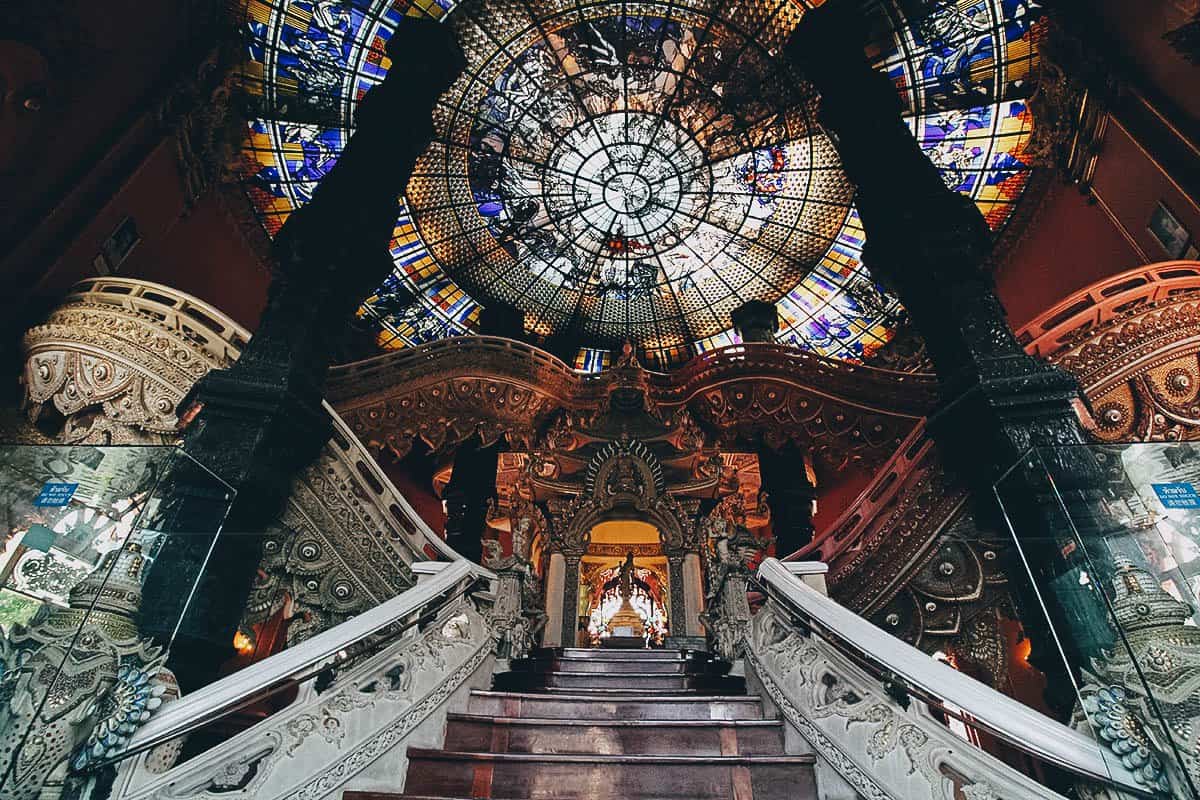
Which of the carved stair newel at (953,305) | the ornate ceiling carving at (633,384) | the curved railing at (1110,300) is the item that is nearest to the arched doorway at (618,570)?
the ornate ceiling carving at (633,384)

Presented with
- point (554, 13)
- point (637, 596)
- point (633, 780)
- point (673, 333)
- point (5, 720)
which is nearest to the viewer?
point (5, 720)

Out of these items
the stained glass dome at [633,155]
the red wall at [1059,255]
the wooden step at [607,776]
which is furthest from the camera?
the stained glass dome at [633,155]

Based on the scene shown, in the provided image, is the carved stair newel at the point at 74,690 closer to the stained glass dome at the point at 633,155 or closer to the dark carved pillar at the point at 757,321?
the stained glass dome at the point at 633,155

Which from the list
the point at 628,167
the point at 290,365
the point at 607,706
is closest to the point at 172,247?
the point at 290,365

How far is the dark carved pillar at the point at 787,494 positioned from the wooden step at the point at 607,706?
6.89m

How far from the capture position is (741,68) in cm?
984

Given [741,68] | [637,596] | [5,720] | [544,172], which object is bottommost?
[5,720]

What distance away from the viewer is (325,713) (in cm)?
239

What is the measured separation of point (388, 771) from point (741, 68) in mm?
11280

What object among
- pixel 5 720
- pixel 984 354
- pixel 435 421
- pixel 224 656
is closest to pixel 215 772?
pixel 5 720

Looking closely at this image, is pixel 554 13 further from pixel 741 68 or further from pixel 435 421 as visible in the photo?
pixel 435 421

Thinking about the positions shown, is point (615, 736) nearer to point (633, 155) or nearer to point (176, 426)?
point (176, 426)

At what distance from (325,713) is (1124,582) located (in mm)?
3275

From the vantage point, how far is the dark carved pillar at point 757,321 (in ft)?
39.1
